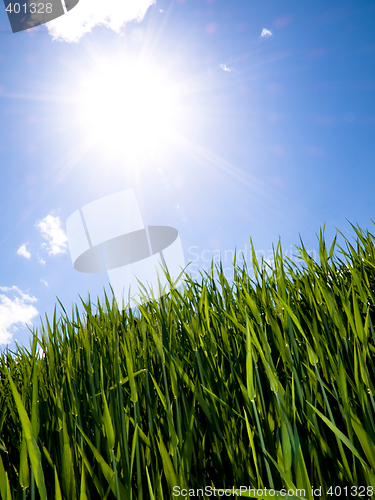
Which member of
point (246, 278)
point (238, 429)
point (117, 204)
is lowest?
point (238, 429)

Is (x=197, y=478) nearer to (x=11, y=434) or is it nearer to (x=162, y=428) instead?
(x=162, y=428)

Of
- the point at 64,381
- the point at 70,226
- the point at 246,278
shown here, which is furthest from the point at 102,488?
the point at 70,226

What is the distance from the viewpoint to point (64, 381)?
0.96 metres

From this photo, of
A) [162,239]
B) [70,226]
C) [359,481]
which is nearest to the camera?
[359,481]

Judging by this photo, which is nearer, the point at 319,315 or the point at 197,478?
the point at 197,478

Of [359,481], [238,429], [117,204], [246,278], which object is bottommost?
[359,481]

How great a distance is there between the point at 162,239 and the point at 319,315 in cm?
325

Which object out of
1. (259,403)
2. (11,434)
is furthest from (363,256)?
(11,434)

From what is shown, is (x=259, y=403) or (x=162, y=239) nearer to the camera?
(x=259, y=403)

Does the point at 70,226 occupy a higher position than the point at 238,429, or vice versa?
the point at 70,226

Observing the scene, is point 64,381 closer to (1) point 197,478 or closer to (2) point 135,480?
(2) point 135,480

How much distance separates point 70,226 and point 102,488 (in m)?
3.37

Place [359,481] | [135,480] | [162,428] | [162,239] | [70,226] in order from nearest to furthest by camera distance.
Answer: [359,481] → [135,480] → [162,428] → [70,226] → [162,239]

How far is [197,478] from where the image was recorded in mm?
755
